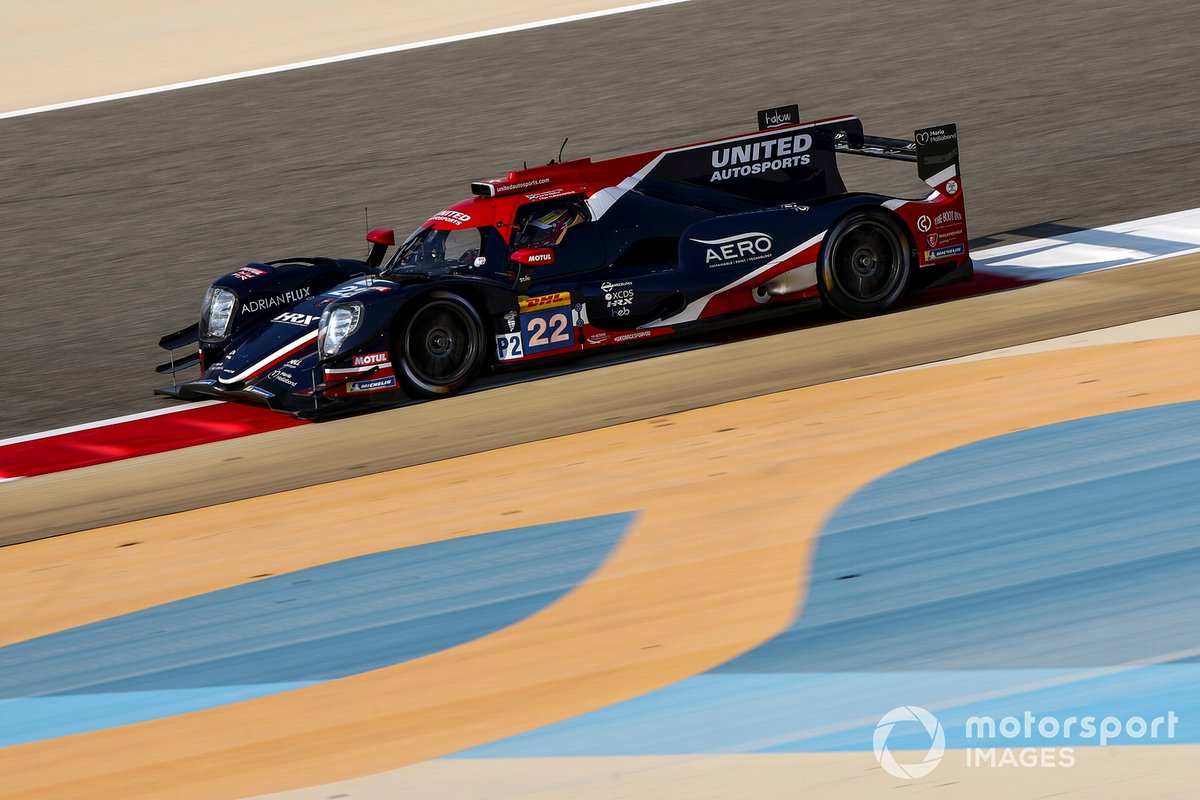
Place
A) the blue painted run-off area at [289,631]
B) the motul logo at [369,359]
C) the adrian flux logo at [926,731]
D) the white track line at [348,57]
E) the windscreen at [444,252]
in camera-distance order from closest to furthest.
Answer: the adrian flux logo at [926,731]
the blue painted run-off area at [289,631]
the motul logo at [369,359]
the windscreen at [444,252]
the white track line at [348,57]

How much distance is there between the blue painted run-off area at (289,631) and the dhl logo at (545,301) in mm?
2716

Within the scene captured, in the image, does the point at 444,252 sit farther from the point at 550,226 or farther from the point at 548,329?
the point at 548,329

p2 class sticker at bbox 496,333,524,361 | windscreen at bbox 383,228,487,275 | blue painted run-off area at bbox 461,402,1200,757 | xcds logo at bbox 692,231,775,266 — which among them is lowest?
blue painted run-off area at bbox 461,402,1200,757

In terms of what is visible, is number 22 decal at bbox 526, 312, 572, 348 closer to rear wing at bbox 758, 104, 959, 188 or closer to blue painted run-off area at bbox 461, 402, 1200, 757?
rear wing at bbox 758, 104, 959, 188

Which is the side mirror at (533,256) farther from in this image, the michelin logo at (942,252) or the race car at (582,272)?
the michelin logo at (942,252)

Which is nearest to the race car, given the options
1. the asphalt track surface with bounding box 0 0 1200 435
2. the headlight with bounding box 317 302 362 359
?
the headlight with bounding box 317 302 362 359

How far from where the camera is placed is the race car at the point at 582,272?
9.59 meters

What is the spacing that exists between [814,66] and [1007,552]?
47.3ft

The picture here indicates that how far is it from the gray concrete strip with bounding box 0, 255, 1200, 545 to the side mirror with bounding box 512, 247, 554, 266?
2.73 feet

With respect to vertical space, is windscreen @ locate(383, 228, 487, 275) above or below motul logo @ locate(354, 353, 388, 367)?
above

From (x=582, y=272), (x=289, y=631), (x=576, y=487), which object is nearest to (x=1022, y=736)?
(x=289, y=631)

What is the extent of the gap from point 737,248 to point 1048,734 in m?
5.77

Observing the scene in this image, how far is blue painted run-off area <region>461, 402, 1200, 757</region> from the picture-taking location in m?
5.26

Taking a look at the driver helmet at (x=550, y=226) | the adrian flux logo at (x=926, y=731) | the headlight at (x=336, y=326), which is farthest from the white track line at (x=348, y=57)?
the adrian flux logo at (x=926, y=731)
